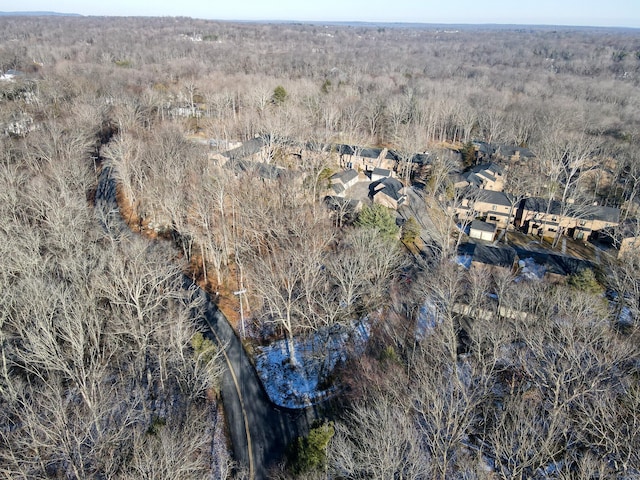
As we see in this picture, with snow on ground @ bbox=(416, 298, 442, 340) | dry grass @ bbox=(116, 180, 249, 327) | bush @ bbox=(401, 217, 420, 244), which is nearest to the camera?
snow on ground @ bbox=(416, 298, 442, 340)

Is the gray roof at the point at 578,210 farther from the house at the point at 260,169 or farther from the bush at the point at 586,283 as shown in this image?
the house at the point at 260,169

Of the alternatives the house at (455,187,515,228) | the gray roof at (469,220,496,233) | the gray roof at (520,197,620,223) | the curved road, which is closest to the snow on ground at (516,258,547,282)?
the gray roof at (469,220,496,233)

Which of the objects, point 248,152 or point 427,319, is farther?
point 248,152

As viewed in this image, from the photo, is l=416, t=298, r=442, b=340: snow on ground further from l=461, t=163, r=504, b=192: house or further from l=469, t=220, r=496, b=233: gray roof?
l=461, t=163, r=504, b=192: house

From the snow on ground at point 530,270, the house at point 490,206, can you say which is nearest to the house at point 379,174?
the house at point 490,206

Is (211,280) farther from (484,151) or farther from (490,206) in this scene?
(484,151)

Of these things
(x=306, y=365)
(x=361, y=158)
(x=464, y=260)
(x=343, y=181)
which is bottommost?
(x=306, y=365)

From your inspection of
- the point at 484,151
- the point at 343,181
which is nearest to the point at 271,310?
the point at 343,181
